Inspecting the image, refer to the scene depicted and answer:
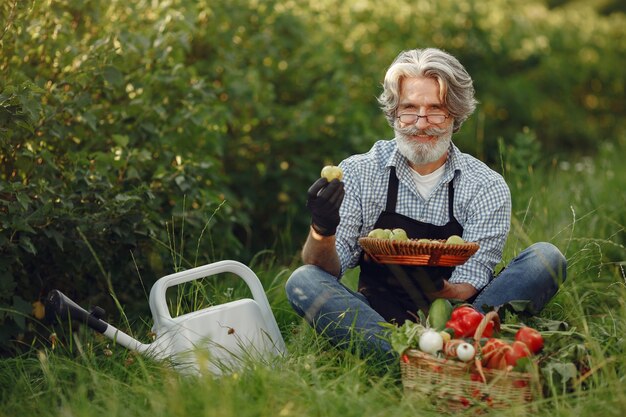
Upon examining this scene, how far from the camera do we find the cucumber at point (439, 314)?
329 centimetres

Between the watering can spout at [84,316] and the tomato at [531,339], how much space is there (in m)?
1.23

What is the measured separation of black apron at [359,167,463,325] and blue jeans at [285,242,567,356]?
6.0 inches

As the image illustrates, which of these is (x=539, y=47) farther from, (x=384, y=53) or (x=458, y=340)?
(x=458, y=340)

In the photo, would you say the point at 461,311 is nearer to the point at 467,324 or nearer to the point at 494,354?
the point at 467,324

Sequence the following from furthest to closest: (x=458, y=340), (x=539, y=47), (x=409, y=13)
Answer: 1. (x=539, y=47)
2. (x=409, y=13)
3. (x=458, y=340)

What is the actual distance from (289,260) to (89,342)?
1.74 metres

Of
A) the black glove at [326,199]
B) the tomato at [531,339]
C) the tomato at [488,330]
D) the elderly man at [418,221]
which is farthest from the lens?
the elderly man at [418,221]

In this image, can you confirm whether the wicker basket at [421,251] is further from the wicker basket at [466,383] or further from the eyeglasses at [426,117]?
the eyeglasses at [426,117]

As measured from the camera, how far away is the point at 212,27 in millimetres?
5949

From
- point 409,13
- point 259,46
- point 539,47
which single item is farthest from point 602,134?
point 259,46

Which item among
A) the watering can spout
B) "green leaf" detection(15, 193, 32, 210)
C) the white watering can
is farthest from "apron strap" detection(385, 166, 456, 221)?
"green leaf" detection(15, 193, 32, 210)

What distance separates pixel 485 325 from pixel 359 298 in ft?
2.41

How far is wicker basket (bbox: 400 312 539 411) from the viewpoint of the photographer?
2990 millimetres

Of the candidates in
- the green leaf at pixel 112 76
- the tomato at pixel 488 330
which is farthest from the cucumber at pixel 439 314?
the green leaf at pixel 112 76
